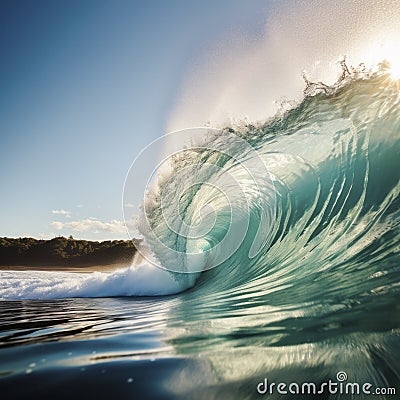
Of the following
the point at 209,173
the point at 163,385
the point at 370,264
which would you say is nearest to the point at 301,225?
the point at 370,264

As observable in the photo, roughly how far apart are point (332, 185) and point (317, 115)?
4.10ft

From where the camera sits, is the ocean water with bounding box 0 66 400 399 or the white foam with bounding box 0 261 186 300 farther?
the white foam with bounding box 0 261 186 300

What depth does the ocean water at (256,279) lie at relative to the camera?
1.55 meters

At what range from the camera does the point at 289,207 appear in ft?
20.0

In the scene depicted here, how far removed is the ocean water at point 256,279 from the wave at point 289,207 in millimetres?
28

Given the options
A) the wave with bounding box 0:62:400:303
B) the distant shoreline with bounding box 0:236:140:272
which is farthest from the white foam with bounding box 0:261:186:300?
the distant shoreline with bounding box 0:236:140:272

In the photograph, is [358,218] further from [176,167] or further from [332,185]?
[176,167]

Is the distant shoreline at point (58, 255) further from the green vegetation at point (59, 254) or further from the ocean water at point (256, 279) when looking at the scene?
the ocean water at point (256, 279)

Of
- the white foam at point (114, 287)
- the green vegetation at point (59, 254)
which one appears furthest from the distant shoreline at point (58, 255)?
the white foam at point (114, 287)

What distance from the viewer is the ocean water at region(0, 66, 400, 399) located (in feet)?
5.10

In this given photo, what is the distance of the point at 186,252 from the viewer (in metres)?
8.98

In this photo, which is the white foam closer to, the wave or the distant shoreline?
the wave

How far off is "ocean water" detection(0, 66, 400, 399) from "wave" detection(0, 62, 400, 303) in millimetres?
28

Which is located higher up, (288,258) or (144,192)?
(144,192)
